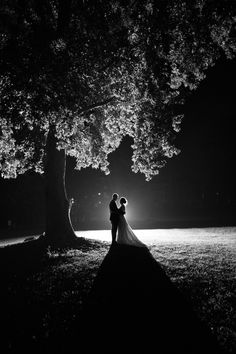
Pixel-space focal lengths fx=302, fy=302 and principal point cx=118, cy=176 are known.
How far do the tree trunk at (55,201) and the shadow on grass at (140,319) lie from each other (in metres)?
8.37

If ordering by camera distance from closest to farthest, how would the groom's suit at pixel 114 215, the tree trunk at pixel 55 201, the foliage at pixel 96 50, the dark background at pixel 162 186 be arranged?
the foliage at pixel 96 50 → the groom's suit at pixel 114 215 → the tree trunk at pixel 55 201 → the dark background at pixel 162 186

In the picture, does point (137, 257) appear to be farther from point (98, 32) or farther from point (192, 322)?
point (98, 32)

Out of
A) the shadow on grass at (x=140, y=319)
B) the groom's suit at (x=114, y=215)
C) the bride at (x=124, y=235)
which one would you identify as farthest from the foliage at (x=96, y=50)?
the shadow on grass at (x=140, y=319)

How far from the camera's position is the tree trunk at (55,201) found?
54.5ft

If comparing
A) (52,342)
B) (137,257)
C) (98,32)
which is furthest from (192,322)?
(98,32)

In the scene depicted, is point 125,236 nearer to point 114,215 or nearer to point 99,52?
point 114,215

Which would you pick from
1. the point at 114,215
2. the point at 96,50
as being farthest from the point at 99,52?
the point at 114,215

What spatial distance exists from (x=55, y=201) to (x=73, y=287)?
947 cm

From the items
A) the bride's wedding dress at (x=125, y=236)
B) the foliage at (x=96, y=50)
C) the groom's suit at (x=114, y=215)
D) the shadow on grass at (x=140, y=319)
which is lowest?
the shadow on grass at (x=140, y=319)

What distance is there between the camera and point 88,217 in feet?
158

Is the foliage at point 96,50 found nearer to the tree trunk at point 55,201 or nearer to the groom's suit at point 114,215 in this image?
the groom's suit at point 114,215

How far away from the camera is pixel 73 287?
26.1 ft

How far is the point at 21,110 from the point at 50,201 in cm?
704

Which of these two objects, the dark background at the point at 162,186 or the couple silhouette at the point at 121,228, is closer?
the couple silhouette at the point at 121,228
